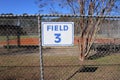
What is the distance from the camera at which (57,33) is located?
614 cm

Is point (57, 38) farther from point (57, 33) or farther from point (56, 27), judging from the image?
point (56, 27)

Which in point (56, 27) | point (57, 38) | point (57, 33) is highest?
point (56, 27)

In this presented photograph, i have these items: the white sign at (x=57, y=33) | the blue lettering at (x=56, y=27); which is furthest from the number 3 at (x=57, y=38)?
the blue lettering at (x=56, y=27)

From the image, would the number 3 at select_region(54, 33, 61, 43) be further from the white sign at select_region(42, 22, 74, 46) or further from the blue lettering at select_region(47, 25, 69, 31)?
the blue lettering at select_region(47, 25, 69, 31)

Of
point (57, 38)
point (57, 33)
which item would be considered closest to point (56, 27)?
point (57, 33)

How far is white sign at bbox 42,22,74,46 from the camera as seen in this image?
6.09 m

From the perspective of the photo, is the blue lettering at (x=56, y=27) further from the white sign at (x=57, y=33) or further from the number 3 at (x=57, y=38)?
the number 3 at (x=57, y=38)

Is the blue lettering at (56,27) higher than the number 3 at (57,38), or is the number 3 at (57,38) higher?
the blue lettering at (56,27)

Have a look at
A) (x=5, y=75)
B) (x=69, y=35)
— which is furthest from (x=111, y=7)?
(x=69, y=35)

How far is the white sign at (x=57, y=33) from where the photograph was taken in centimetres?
609

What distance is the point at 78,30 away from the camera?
15227 mm

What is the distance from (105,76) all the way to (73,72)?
1348mm

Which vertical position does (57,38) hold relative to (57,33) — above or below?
below

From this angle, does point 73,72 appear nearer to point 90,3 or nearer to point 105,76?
point 105,76
